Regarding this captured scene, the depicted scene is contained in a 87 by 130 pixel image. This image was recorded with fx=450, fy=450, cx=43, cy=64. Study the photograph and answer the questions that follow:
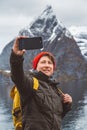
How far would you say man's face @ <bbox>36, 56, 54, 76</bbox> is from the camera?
697 centimetres

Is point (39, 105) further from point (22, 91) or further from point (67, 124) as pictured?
point (67, 124)

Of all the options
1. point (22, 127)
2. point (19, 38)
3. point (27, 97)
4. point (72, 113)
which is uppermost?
point (19, 38)

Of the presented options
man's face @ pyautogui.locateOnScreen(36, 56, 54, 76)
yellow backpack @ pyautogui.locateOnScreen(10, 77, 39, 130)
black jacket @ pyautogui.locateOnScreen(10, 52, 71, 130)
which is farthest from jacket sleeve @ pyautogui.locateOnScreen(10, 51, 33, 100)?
man's face @ pyautogui.locateOnScreen(36, 56, 54, 76)

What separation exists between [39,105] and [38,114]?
13 cm

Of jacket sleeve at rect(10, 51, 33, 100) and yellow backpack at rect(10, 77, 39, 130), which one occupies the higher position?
jacket sleeve at rect(10, 51, 33, 100)

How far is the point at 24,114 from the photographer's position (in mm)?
6488

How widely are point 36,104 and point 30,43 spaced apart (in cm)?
92

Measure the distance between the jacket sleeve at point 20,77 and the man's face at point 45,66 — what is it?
0.48 meters

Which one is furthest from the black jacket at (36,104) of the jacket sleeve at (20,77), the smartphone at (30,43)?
the smartphone at (30,43)

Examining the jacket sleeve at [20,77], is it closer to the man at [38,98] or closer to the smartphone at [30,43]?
the man at [38,98]

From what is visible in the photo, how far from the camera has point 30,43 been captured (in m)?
6.27

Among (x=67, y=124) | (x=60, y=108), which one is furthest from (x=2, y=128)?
(x=60, y=108)

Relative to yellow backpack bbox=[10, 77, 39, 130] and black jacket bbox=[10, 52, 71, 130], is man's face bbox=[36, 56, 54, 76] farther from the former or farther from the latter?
yellow backpack bbox=[10, 77, 39, 130]

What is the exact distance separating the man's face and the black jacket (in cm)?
24
